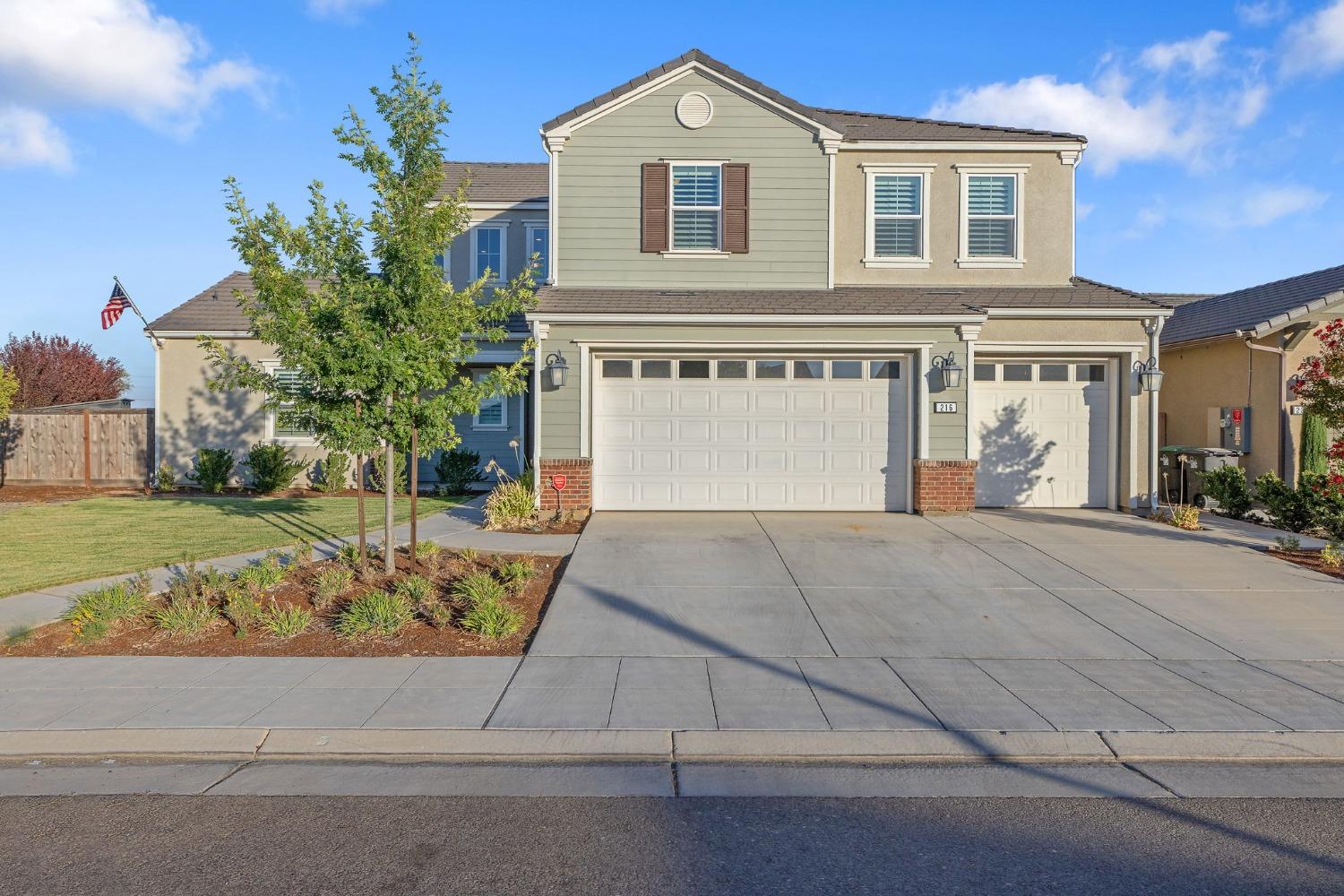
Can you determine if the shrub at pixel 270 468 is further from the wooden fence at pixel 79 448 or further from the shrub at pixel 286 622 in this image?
the shrub at pixel 286 622

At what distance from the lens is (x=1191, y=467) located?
618 inches

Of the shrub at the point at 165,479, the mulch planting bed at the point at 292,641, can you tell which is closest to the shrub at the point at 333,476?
the shrub at the point at 165,479

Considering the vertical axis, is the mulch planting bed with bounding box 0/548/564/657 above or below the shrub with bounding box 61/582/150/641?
below

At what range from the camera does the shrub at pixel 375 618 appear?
7.53 m

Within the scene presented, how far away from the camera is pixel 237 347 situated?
18625 millimetres

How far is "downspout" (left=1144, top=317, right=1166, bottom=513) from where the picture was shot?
47.0ft

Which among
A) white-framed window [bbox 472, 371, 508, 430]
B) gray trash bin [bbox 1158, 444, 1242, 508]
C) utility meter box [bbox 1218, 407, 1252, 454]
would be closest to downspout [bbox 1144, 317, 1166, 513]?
gray trash bin [bbox 1158, 444, 1242, 508]

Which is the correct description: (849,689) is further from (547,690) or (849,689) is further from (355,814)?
(355,814)

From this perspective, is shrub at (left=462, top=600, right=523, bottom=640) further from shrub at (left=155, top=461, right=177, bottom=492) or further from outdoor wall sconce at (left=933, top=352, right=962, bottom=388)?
shrub at (left=155, top=461, right=177, bottom=492)

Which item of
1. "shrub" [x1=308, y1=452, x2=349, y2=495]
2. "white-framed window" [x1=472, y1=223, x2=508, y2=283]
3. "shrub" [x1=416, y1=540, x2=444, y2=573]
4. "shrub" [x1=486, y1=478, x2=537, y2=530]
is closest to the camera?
"shrub" [x1=416, y1=540, x2=444, y2=573]

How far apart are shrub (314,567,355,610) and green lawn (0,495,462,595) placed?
8.54ft

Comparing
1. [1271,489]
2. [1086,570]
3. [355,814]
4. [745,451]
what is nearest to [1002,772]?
[355,814]

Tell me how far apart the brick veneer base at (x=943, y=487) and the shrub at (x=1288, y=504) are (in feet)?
14.4

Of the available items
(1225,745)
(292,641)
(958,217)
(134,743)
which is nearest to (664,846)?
(134,743)
